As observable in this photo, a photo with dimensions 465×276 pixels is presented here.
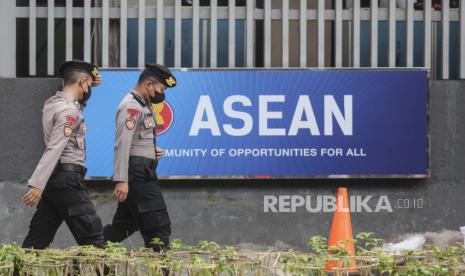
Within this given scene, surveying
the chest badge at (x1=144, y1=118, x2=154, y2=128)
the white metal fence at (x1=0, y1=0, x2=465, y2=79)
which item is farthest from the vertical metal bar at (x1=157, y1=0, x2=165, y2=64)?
the chest badge at (x1=144, y1=118, x2=154, y2=128)

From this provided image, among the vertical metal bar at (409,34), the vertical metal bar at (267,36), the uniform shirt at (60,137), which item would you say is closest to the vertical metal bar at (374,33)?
the vertical metal bar at (409,34)

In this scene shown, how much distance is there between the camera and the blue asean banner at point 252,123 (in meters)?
9.70

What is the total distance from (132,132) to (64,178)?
63 centimetres

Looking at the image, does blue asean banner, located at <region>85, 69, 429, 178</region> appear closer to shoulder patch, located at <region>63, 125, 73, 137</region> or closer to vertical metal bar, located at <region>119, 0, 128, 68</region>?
vertical metal bar, located at <region>119, 0, 128, 68</region>

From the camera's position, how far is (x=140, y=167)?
23.7 feet

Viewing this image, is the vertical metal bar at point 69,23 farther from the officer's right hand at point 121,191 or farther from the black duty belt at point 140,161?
the officer's right hand at point 121,191

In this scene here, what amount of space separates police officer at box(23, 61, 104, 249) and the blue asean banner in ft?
8.70

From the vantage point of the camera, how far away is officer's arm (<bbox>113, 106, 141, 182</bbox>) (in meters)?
7.05

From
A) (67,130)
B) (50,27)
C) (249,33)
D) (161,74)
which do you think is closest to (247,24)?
(249,33)

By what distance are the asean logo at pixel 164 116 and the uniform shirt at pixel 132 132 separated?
226 cm

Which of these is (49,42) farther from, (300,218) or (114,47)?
(300,218)

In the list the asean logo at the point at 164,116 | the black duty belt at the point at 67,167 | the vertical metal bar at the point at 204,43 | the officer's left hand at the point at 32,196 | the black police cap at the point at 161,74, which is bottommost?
the officer's left hand at the point at 32,196

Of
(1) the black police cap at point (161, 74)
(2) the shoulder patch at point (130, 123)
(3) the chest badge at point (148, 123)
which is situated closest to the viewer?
(2) the shoulder patch at point (130, 123)

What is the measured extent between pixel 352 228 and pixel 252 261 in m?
4.91
